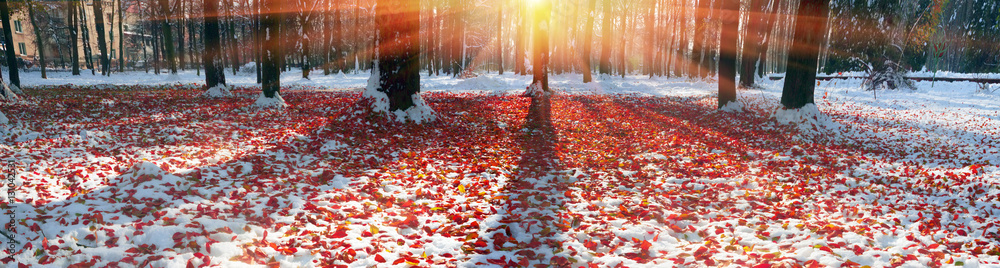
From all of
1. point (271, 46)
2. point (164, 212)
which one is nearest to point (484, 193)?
point (164, 212)

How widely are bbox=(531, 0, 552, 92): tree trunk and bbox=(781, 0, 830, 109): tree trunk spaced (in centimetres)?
1000

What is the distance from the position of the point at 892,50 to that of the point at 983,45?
→ 17262 mm

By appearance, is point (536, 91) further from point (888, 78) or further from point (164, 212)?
point (888, 78)

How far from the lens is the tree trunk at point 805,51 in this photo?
1134 cm

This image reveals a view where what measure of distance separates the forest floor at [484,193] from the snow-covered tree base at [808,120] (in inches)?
2.9

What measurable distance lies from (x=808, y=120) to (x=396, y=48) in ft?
31.0

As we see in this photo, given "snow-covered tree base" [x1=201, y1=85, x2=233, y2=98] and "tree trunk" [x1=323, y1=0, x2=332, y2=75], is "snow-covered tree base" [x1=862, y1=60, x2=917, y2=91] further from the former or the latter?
"tree trunk" [x1=323, y1=0, x2=332, y2=75]

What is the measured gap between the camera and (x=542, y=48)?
66.6 feet

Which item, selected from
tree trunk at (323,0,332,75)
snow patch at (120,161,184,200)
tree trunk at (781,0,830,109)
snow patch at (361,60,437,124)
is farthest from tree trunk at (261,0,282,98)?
tree trunk at (323,0,332,75)

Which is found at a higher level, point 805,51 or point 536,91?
point 805,51

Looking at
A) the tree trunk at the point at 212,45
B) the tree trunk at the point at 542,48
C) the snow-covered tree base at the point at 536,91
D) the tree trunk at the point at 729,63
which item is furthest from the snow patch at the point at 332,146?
the tree trunk at the point at 542,48

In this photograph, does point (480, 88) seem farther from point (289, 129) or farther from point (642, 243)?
point (642, 243)

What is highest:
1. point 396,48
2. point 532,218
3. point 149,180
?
point 396,48

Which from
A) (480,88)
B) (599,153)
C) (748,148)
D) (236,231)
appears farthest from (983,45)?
(236,231)
